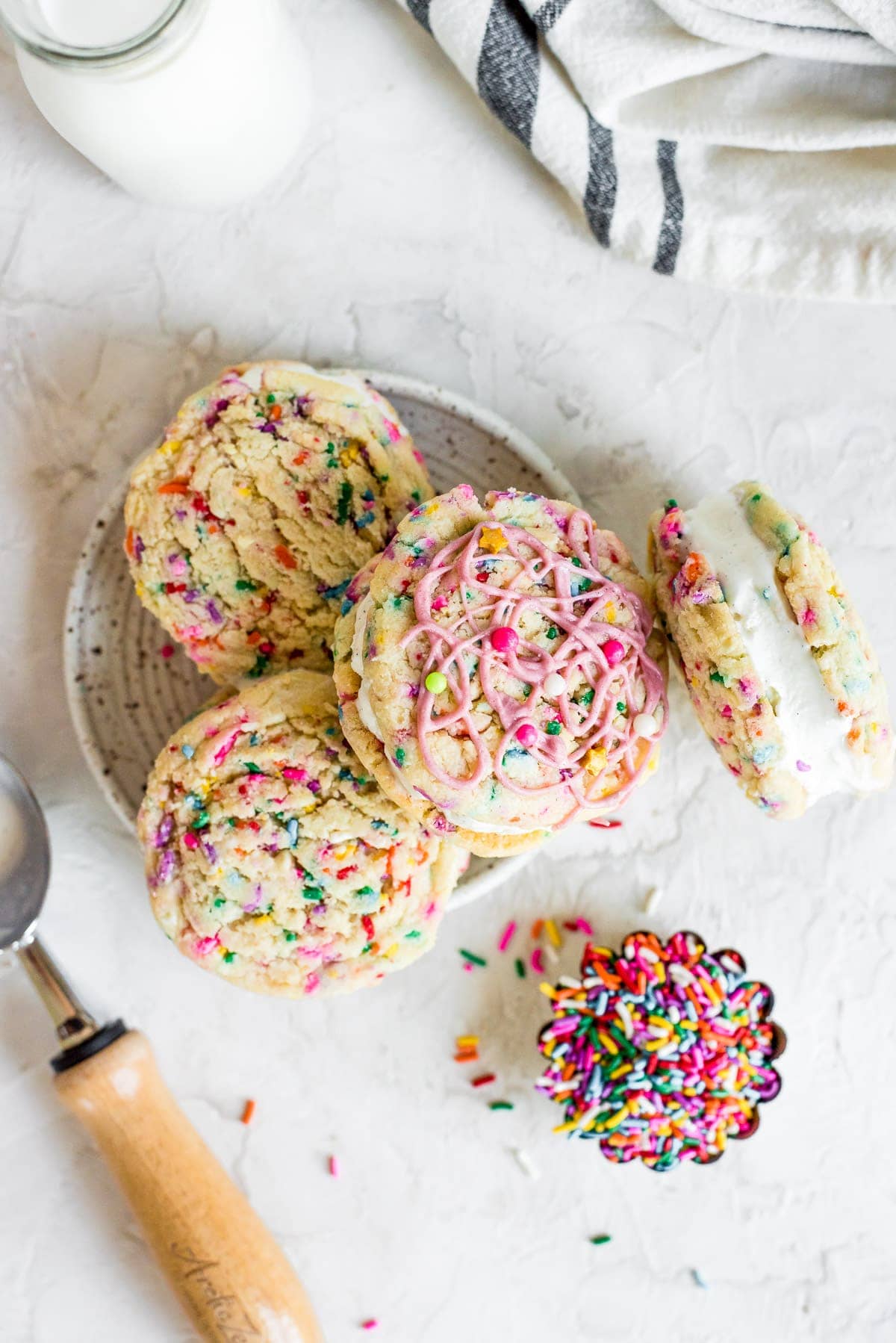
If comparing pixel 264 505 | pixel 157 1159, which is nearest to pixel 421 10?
pixel 264 505

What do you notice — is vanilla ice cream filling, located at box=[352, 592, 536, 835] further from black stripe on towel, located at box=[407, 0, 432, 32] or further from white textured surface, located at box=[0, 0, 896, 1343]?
black stripe on towel, located at box=[407, 0, 432, 32]

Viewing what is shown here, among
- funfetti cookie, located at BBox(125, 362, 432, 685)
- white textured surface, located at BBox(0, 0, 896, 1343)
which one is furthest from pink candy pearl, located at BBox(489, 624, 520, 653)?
white textured surface, located at BBox(0, 0, 896, 1343)

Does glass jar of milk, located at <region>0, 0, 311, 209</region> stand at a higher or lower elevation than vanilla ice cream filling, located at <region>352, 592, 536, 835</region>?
higher

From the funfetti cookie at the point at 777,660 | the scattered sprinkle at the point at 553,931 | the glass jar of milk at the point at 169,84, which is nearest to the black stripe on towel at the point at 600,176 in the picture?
the glass jar of milk at the point at 169,84

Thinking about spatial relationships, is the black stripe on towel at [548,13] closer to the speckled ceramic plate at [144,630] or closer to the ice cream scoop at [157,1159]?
the speckled ceramic plate at [144,630]

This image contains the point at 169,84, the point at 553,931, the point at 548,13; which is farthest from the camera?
the point at 553,931

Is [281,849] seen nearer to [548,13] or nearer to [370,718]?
[370,718]

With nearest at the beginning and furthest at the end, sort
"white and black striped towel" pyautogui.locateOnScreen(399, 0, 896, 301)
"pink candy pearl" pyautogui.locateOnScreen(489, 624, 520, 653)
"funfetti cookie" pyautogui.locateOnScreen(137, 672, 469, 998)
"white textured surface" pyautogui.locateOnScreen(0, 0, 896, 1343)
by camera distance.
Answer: "pink candy pearl" pyautogui.locateOnScreen(489, 624, 520, 653)
"funfetti cookie" pyautogui.locateOnScreen(137, 672, 469, 998)
"white and black striped towel" pyautogui.locateOnScreen(399, 0, 896, 301)
"white textured surface" pyautogui.locateOnScreen(0, 0, 896, 1343)
